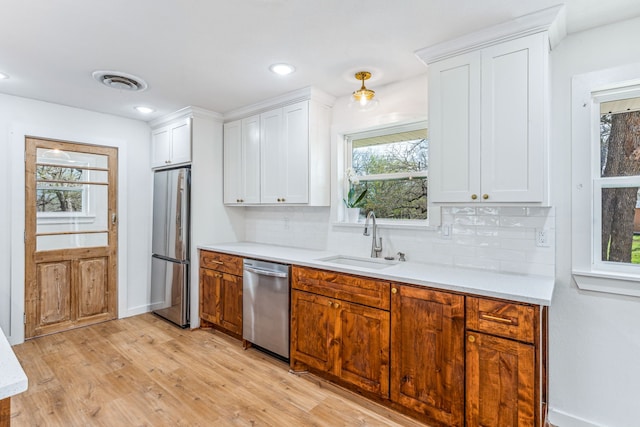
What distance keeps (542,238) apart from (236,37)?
2.33m

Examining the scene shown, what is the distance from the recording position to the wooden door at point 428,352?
6.15ft

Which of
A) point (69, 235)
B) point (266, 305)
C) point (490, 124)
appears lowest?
point (266, 305)

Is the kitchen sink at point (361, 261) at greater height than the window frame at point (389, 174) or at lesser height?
lesser

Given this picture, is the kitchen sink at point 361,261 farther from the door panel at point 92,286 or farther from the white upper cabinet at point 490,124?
the door panel at point 92,286

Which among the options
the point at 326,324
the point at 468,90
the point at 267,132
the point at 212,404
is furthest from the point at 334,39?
the point at 212,404

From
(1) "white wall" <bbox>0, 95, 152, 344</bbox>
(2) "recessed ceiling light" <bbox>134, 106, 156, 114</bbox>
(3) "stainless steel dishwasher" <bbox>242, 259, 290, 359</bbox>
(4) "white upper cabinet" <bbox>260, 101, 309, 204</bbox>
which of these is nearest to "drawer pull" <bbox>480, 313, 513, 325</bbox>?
(3) "stainless steel dishwasher" <bbox>242, 259, 290, 359</bbox>

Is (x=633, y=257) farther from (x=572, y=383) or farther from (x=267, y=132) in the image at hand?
(x=267, y=132)

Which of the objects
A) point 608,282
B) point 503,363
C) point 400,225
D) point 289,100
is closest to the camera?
point 503,363

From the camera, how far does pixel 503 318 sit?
5.66ft

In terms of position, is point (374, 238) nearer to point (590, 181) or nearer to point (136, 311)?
point (590, 181)

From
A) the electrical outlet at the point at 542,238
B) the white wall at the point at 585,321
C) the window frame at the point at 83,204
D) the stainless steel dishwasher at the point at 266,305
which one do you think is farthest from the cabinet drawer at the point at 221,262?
the white wall at the point at 585,321

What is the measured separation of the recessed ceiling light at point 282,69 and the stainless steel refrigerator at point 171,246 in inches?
64.3

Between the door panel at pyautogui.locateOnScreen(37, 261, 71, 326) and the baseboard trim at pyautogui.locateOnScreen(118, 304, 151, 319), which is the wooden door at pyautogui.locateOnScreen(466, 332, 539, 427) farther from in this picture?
the door panel at pyautogui.locateOnScreen(37, 261, 71, 326)

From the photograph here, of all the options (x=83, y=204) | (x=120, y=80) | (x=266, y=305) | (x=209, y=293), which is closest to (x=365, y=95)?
(x=266, y=305)
